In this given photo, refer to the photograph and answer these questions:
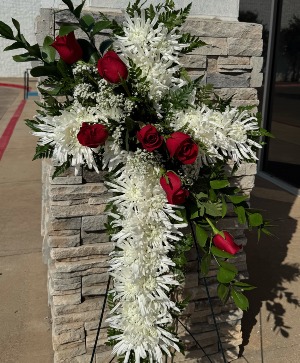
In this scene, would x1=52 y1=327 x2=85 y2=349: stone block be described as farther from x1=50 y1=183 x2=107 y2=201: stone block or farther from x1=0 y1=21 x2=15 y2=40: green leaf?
x1=0 y1=21 x2=15 y2=40: green leaf

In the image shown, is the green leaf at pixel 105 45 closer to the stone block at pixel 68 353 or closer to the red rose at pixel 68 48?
the red rose at pixel 68 48

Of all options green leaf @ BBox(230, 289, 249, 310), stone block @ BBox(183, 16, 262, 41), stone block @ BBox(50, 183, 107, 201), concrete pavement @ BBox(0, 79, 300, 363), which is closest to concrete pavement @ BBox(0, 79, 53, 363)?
concrete pavement @ BBox(0, 79, 300, 363)

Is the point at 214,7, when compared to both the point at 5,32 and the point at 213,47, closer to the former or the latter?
the point at 213,47

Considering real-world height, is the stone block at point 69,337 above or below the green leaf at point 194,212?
below

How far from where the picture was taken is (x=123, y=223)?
2.04 metres

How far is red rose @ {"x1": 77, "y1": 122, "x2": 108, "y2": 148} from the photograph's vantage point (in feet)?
5.84

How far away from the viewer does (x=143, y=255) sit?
1.96m

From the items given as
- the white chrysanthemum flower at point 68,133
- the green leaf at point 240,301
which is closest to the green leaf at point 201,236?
the green leaf at point 240,301

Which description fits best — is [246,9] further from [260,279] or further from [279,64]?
[260,279]

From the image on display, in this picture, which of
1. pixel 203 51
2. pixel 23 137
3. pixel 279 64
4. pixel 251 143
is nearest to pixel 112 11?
pixel 203 51

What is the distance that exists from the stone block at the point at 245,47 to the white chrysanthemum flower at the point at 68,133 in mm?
1324

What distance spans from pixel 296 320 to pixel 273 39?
5.49m

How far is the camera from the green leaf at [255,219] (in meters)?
2.13

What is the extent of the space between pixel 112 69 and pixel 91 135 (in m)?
0.27
